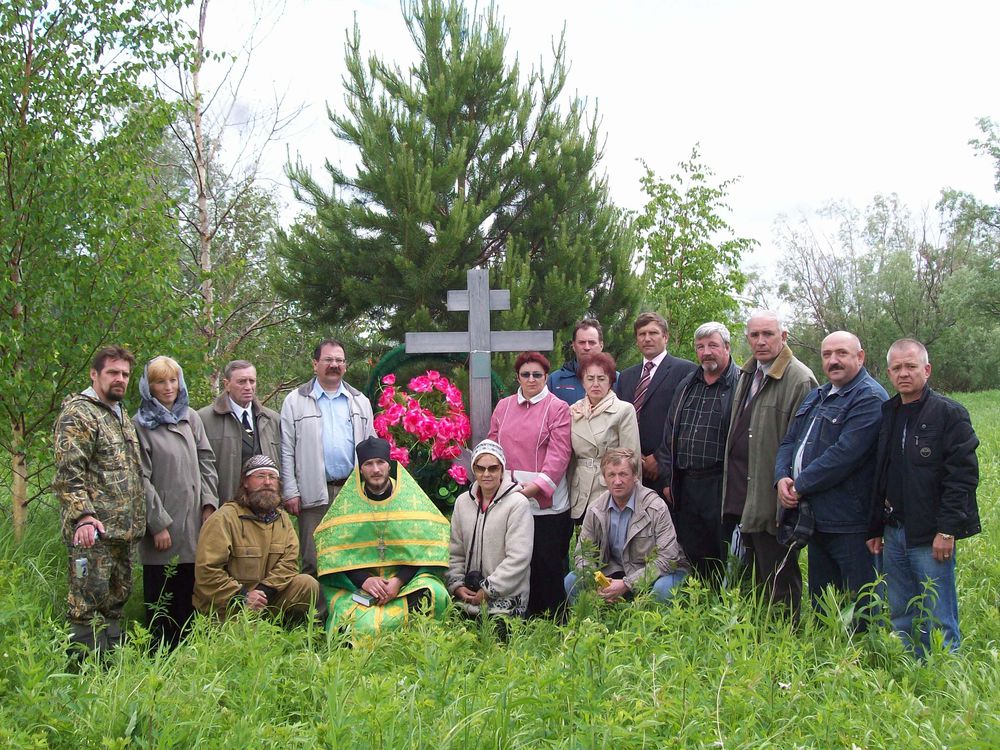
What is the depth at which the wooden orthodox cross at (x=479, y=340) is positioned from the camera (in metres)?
6.77

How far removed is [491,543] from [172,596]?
184 centimetres

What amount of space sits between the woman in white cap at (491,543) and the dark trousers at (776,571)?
1289 mm

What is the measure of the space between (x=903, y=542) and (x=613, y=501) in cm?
156

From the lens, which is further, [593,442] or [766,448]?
[593,442]

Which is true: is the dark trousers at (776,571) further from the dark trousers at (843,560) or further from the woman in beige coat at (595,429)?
the woman in beige coat at (595,429)

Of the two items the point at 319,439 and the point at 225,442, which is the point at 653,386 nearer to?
the point at 319,439

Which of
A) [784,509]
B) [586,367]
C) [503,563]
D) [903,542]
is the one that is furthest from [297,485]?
[903,542]

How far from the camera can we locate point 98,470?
447 centimetres

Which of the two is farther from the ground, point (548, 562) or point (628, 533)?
point (628, 533)

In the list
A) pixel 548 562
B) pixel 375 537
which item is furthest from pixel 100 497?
pixel 548 562

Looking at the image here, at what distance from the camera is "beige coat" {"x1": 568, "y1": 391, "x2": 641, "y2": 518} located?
17.3 ft

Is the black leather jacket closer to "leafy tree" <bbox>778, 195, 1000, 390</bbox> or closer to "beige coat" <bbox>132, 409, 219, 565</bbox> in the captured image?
"beige coat" <bbox>132, 409, 219, 565</bbox>

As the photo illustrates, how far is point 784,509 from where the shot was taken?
458 cm

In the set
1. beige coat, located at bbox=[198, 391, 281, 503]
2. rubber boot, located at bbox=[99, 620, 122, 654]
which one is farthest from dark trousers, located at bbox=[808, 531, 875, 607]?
rubber boot, located at bbox=[99, 620, 122, 654]
